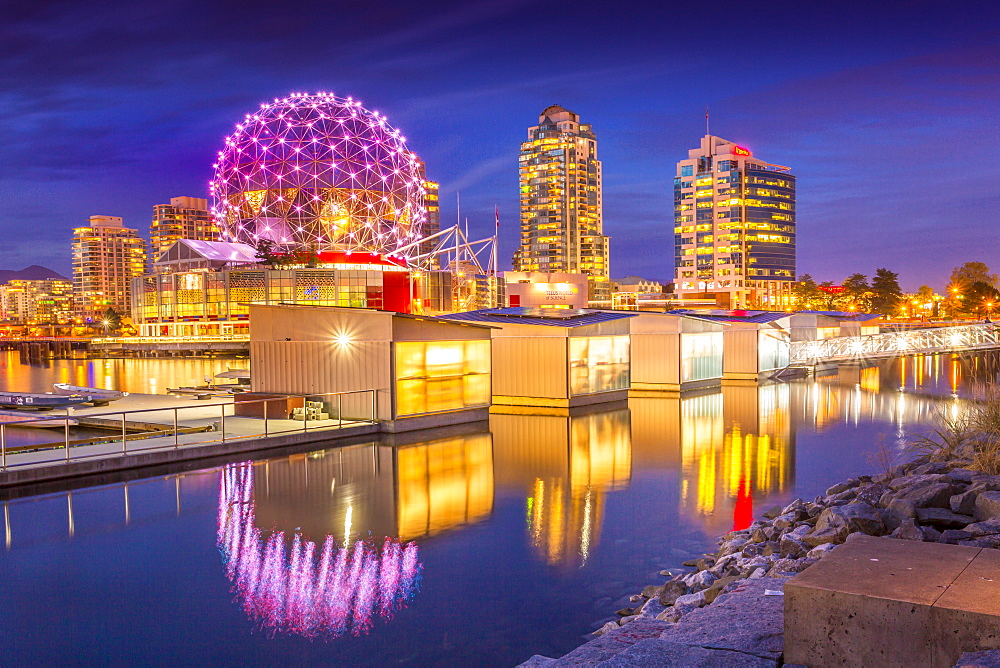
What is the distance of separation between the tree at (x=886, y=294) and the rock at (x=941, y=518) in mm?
115843

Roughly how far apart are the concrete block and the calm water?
2.98 metres

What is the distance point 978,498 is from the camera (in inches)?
286

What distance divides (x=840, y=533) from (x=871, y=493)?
1896 mm

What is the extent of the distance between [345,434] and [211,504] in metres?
6.11

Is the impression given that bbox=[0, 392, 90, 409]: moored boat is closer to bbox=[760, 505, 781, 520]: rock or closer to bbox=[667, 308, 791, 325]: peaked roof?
bbox=[760, 505, 781, 520]: rock

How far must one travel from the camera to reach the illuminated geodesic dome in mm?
56188

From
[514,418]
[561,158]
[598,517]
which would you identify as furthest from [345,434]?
[561,158]

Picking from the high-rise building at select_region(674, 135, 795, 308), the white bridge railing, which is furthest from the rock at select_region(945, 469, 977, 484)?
the high-rise building at select_region(674, 135, 795, 308)

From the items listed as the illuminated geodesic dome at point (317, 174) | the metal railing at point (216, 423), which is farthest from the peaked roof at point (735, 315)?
the illuminated geodesic dome at point (317, 174)

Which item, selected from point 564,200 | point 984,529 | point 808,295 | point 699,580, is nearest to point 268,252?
point 699,580

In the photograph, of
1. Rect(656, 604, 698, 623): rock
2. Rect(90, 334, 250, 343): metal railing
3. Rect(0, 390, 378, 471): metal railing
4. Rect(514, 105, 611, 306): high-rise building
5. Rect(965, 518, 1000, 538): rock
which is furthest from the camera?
Rect(514, 105, 611, 306): high-rise building

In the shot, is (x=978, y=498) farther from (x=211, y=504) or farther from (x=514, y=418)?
(x=514, y=418)

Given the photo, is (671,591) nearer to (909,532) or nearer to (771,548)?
(771,548)

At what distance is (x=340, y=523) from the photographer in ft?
35.7
